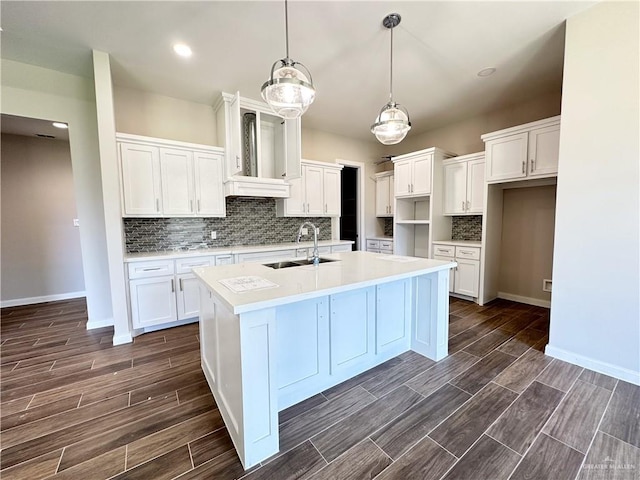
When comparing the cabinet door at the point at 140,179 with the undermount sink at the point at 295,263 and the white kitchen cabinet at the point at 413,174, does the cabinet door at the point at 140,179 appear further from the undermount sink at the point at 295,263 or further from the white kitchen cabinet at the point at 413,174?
the white kitchen cabinet at the point at 413,174

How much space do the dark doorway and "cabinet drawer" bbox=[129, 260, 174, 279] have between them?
334cm

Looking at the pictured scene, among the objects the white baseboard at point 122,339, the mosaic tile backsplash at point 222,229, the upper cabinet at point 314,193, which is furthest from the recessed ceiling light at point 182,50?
the white baseboard at point 122,339

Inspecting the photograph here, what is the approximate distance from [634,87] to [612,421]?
224 cm

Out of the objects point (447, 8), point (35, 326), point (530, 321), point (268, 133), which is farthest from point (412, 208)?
point (35, 326)

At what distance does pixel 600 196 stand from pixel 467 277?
202cm

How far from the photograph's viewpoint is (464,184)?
3.98 metres

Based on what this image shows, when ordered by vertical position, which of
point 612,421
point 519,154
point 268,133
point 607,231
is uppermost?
point 268,133

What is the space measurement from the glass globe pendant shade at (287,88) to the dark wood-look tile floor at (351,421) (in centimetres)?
206

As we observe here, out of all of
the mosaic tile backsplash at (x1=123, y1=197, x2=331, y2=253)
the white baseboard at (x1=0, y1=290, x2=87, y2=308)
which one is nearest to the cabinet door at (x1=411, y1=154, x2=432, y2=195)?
the mosaic tile backsplash at (x1=123, y1=197, x2=331, y2=253)

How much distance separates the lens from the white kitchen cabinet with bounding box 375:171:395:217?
16.7ft

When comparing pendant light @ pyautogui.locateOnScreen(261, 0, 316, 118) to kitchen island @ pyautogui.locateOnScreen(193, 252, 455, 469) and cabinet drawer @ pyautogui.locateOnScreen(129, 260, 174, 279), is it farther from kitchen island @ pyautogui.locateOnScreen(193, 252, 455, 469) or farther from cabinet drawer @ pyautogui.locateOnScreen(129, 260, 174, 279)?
cabinet drawer @ pyautogui.locateOnScreen(129, 260, 174, 279)

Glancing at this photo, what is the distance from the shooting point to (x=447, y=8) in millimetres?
2002

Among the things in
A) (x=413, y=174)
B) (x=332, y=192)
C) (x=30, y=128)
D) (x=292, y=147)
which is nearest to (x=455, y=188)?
(x=413, y=174)

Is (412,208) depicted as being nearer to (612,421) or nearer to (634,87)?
(634,87)
